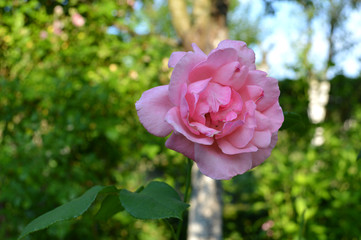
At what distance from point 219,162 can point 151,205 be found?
0.15 m

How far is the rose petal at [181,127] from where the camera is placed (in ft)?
2.02

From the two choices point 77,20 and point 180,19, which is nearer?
point 77,20

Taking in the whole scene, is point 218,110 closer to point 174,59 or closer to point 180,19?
point 174,59

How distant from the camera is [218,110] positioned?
670mm

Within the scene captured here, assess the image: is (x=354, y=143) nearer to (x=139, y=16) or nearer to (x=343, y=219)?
(x=343, y=219)

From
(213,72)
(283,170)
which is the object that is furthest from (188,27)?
(213,72)

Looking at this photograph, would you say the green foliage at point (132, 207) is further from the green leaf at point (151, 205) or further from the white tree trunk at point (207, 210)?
the white tree trunk at point (207, 210)

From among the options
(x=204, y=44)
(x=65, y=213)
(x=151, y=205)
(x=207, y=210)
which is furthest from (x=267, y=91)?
(x=204, y=44)

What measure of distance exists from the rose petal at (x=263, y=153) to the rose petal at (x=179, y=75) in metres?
0.18

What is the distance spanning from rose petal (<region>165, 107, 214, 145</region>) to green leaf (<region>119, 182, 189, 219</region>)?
5.5 inches

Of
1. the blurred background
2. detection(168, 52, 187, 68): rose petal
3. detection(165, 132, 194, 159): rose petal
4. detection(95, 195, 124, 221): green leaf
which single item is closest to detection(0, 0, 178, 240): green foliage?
the blurred background

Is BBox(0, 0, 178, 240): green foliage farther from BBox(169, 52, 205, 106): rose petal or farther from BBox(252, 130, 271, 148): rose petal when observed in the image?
BBox(252, 130, 271, 148): rose petal

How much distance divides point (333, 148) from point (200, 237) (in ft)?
6.29

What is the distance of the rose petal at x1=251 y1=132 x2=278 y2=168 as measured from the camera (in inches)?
26.6
